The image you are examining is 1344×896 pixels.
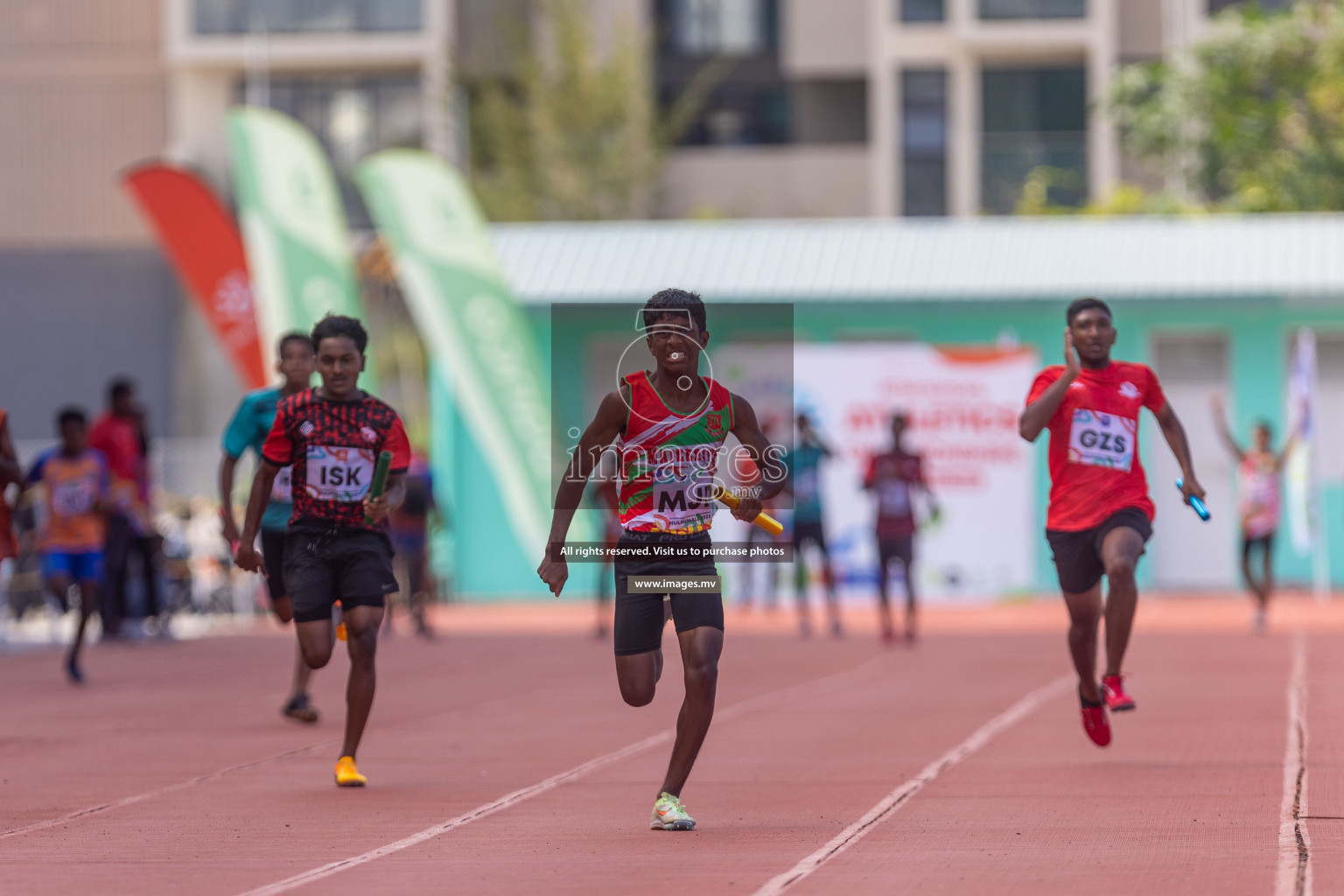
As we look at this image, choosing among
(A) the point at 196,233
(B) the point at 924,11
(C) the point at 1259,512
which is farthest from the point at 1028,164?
(C) the point at 1259,512

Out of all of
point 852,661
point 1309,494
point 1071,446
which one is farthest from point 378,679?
point 1309,494

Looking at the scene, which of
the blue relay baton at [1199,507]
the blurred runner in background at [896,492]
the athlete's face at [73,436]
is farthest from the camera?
the blurred runner in background at [896,492]

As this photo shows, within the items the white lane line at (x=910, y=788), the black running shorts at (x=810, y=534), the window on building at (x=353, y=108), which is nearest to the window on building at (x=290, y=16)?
the window on building at (x=353, y=108)

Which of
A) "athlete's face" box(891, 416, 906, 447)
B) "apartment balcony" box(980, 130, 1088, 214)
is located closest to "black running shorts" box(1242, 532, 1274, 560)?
"athlete's face" box(891, 416, 906, 447)

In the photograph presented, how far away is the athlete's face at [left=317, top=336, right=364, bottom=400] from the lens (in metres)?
9.23

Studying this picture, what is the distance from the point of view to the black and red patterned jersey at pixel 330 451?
9.27 m

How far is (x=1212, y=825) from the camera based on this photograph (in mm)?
7773

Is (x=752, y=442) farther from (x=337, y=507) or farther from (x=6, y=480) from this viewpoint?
(x=6, y=480)

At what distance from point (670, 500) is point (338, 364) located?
210 centimetres

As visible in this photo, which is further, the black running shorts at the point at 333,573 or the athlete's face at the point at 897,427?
the athlete's face at the point at 897,427

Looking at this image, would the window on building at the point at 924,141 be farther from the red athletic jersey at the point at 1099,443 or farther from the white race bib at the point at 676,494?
the white race bib at the point at 676,494

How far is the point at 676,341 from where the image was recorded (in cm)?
770

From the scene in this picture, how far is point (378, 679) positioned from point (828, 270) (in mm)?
13196

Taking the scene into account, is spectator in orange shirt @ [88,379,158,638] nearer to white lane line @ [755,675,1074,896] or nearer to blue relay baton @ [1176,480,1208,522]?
white lane line @ [755,675,1074,896]
